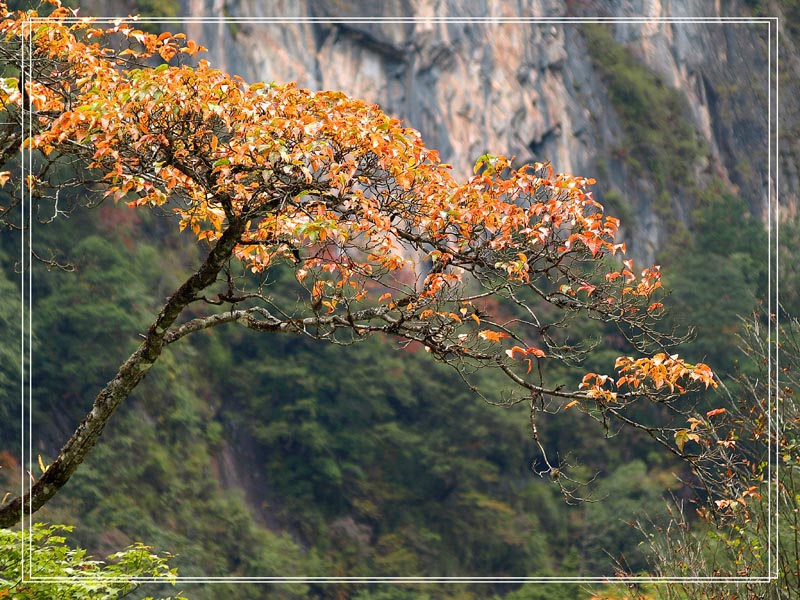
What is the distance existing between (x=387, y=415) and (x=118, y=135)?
927 centimetres

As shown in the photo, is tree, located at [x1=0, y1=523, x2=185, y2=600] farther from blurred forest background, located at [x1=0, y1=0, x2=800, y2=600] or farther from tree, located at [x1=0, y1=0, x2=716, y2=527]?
blurred forest background, located at [x1=0, y1=0, x2=800, y2=600]

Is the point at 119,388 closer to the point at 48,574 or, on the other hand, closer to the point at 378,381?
the point at 48,574

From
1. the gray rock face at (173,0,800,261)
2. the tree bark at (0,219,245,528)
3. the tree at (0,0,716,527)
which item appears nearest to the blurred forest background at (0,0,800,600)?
the gray rock face at (173,0,800,261)

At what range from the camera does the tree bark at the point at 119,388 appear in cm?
347

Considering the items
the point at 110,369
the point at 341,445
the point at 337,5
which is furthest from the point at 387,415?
the point at 337,5

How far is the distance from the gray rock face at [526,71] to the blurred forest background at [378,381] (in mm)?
35

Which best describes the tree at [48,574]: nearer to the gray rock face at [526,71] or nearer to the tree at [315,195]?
the tree at [315,195]

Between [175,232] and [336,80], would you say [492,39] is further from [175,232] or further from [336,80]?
[175,232]

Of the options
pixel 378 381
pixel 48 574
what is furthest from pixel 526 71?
pixel 48 574

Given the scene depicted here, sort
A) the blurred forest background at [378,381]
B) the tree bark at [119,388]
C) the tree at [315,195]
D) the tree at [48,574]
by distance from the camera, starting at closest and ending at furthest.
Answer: the tree at [315,195]
the tree bark at [119,388]
the tree at [48,574]
the blurred forest background at [378,381]

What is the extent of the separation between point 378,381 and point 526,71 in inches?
164

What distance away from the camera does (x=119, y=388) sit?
3.57 metres

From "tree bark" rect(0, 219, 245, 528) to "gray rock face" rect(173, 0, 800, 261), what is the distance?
24.2 ft

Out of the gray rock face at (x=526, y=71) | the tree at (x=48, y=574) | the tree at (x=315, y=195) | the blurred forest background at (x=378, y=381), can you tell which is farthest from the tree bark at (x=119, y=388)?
the gray rock face at (x=526, y=71)
